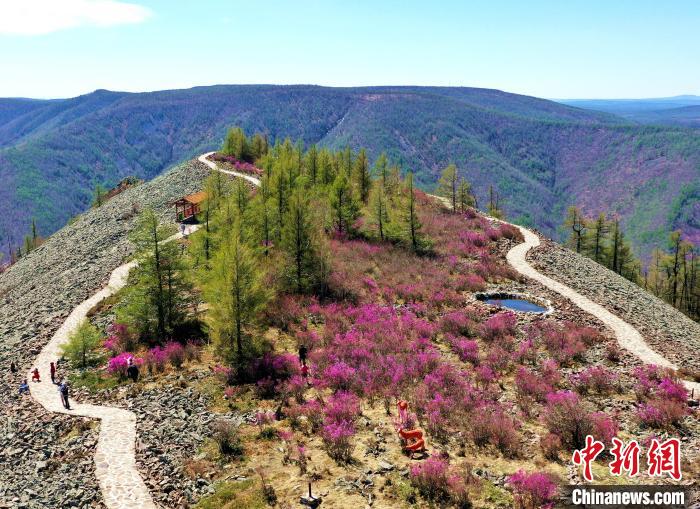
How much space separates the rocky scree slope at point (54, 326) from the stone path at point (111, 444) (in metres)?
0.41

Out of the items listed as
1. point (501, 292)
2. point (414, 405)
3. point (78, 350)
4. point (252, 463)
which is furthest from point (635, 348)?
point (78, 350)

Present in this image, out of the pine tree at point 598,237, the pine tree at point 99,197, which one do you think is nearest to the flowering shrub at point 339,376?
the pine tree at point 598,237

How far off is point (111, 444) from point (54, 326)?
20987mm

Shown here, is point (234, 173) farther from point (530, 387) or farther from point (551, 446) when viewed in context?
point (551, 446)

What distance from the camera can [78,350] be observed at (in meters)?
31.0

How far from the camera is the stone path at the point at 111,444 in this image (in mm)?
18297

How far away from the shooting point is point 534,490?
55.0 feet

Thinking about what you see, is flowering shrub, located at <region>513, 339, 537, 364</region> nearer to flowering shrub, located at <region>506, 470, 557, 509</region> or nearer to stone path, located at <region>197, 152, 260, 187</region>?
flowering shrub, located at <region>506, 470, 557, 509</region>

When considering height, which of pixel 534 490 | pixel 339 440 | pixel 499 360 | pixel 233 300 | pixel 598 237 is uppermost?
pixel 233 300

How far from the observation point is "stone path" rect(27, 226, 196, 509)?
1830 centimetres

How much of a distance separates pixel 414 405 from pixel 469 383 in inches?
168

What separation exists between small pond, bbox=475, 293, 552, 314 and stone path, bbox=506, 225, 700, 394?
2974 millimetres

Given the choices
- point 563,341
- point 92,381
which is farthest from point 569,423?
point 92,381

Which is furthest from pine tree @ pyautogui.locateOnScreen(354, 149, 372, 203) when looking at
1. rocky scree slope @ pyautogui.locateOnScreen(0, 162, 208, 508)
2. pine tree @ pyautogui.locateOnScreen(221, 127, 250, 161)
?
A: pine tree @ pyautogui.locateOnScreen(221, 127, 250, 161)
